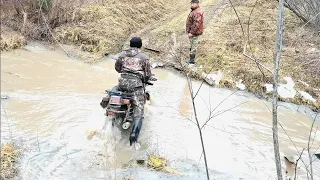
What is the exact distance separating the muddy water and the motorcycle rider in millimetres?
543

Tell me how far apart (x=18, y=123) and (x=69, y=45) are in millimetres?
4698

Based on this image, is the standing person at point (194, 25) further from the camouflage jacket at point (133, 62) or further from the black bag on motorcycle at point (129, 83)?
the black bag on motorcycle at point (129, 83)

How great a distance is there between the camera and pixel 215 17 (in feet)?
46.4

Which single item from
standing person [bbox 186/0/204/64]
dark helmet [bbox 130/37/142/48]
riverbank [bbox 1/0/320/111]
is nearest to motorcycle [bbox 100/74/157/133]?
dark helmet [bbox 130/37/142/48]

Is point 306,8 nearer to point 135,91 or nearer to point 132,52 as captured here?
point 132,52

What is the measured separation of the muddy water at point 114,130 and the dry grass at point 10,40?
31 cm

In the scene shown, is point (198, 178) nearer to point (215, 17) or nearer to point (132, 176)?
point (132, 176)

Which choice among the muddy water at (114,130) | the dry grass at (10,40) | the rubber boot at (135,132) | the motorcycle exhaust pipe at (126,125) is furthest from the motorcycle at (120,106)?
the dry grass at (10,40)

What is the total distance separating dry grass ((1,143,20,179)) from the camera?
536 cm

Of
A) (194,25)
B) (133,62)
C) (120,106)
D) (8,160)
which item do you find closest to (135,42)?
(133,62)

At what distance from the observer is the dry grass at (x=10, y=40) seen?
10.3m

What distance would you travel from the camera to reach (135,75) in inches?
262

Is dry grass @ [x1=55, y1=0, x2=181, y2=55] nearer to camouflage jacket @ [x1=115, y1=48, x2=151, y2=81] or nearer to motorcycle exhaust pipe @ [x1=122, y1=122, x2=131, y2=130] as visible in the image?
camouflage jacket @ [x1=115, y1=48, x2=151, y2=81]

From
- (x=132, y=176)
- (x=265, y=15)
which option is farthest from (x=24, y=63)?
(x=265, y=15)
